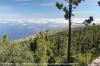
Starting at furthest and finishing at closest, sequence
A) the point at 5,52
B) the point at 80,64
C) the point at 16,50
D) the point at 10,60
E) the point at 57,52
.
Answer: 1. the point at 57,52
2. the point at 16,50
3. the point at 5,52
4. the point at 10,60
5. the point at 80,64

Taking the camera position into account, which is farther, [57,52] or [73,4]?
[57,52]

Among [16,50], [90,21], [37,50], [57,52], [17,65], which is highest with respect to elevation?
[17,65]

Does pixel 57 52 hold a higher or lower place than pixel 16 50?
lower

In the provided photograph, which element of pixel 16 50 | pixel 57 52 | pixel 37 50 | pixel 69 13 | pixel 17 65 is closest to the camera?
pixel 17 65

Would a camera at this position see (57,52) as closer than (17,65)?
No

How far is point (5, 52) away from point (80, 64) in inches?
280

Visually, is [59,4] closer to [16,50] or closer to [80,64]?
[16,50]

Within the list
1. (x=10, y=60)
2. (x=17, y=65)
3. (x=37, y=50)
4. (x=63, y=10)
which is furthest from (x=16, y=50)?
(x=37, y=50)

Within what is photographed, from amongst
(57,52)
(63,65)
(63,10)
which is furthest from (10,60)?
(57,52)

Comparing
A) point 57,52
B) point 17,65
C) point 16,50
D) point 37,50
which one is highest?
point 17,65

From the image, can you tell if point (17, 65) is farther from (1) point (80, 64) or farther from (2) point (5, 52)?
(2) point (5, 52)

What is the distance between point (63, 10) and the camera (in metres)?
38.1

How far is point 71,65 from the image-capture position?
44.2 ft

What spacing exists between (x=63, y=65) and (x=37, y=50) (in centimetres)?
2890
